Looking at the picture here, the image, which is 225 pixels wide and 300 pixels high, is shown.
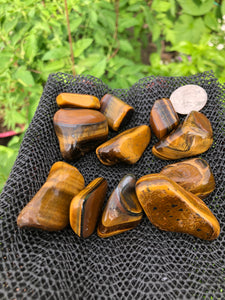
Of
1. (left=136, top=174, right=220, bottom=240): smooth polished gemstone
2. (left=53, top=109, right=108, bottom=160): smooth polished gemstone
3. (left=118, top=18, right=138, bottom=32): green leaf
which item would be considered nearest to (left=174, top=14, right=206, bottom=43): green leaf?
(left=118, top=18, right=138, bottom=32): green leaf

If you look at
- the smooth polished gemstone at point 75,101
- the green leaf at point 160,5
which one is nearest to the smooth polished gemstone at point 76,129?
the smooth polished gemstone at point 75,101

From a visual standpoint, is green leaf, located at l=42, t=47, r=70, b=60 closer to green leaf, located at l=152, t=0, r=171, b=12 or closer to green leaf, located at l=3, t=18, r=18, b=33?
green leaf, located at l=3, t=18, r=18, b=33

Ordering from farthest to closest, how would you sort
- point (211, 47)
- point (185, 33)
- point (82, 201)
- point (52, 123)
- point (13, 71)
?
point (185, 33) → point (211, 47) → point (13, 71) → point (52, 123) → point (82, 201)

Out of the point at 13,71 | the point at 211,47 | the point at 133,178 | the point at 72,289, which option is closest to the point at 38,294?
the point at 72,289

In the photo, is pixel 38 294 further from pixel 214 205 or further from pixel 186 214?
pixel 214 205

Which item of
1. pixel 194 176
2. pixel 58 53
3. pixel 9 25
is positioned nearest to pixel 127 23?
pixel 58 53

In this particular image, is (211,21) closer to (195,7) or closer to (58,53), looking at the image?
(195,7)
